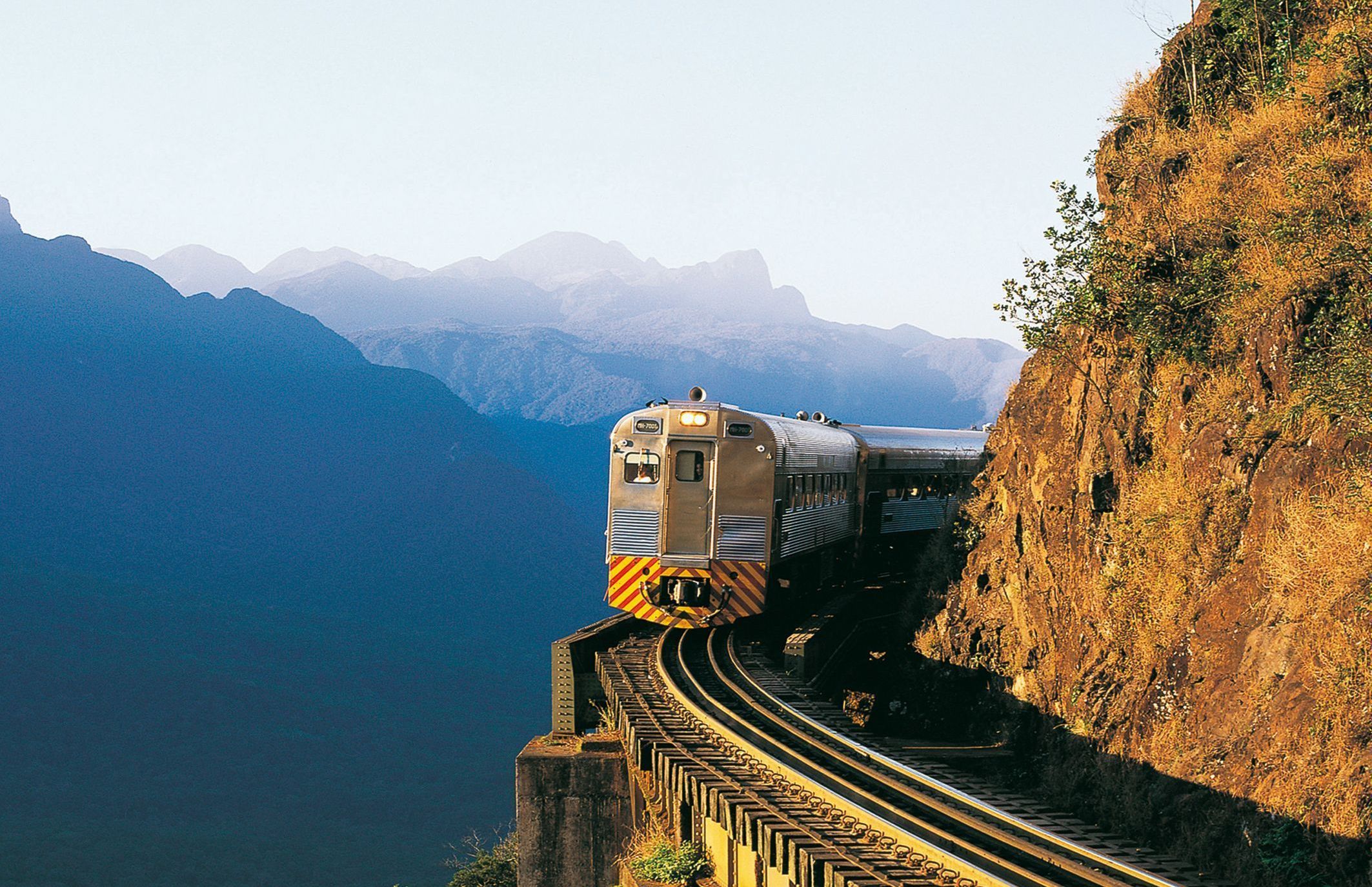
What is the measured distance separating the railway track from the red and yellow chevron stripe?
3.14m

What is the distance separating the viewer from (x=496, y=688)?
116750 mm

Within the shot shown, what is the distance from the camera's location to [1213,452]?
52.6 feet

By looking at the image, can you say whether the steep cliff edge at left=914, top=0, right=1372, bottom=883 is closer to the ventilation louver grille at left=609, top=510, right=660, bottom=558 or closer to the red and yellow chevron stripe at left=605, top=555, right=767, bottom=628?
the red and yellow chevron stripe at left=605, top=555, right=767, bottom=628

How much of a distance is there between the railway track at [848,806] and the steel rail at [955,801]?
0.02 m

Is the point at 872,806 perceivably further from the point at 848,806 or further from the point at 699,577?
the point at 699,577

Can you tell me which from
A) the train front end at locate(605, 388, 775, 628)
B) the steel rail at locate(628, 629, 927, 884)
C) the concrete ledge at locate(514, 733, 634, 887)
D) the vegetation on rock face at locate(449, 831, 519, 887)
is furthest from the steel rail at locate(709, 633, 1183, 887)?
the vegetation on rock face at locate(449, 831, 519, 887)

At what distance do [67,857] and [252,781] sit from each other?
57.1ft

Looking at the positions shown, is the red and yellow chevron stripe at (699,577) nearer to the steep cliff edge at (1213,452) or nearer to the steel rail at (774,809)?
the steep cliff edge at (1213,452)

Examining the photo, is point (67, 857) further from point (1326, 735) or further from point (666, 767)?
point (1326, 735)

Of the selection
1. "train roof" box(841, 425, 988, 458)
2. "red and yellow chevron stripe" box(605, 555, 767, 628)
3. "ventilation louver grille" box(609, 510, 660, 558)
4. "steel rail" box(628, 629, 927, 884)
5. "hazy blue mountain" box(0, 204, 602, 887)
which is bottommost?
"hazy blue mountain" box(0, 204, 602, 887)

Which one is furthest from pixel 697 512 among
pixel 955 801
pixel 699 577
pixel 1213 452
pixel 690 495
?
pixel 955 801

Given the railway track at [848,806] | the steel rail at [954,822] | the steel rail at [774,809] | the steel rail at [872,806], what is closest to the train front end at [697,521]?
the railway track at [848,806]

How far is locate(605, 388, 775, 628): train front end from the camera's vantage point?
21125 mm

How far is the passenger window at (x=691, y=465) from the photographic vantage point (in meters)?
21.3
